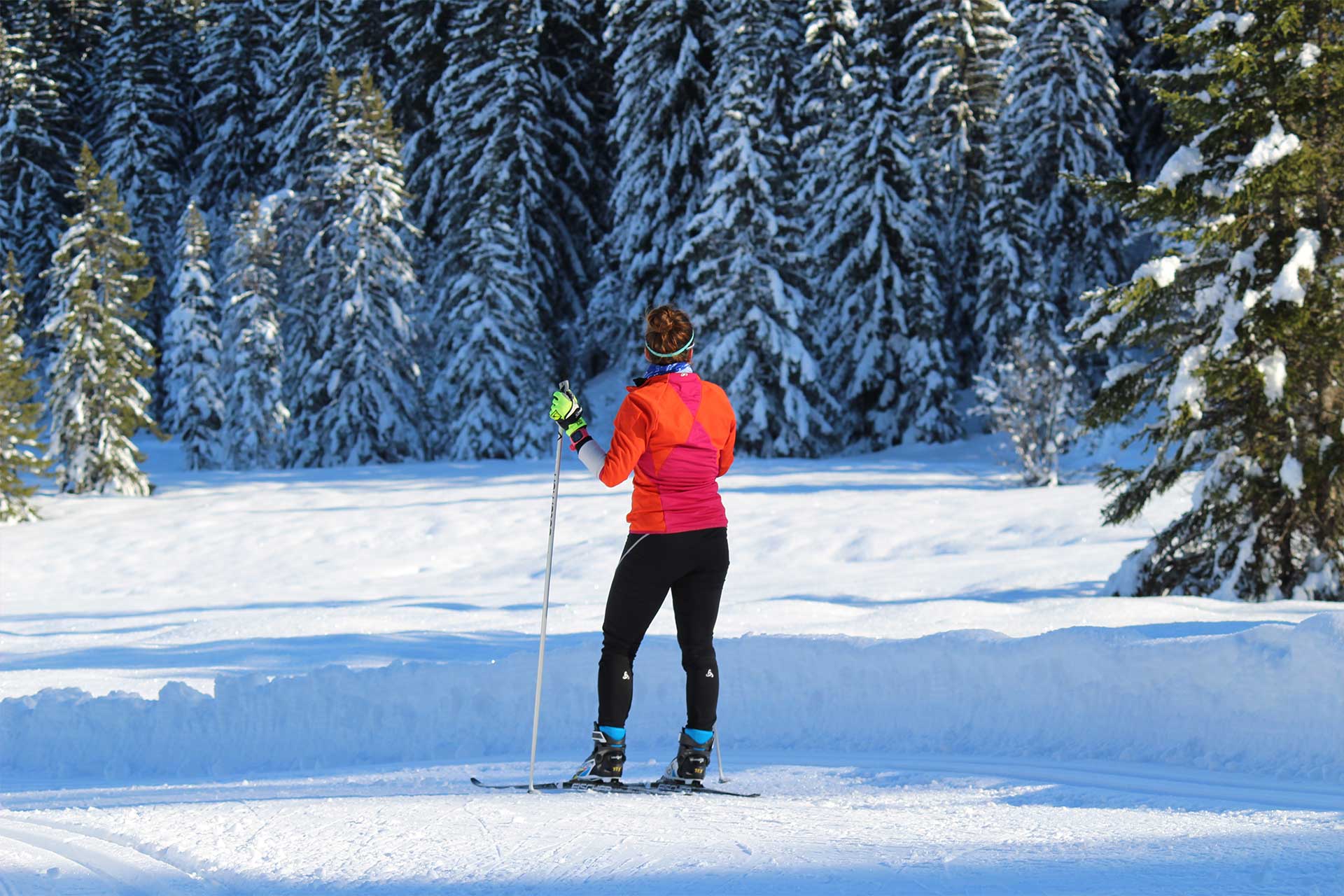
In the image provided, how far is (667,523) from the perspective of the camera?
4.76 metres

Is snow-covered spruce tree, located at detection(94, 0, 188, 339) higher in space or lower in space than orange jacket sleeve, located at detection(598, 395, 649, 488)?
higher

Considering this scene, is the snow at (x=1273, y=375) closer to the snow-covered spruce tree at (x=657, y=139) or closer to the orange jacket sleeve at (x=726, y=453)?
the orange jacket sleeve at (x=726, y=453)

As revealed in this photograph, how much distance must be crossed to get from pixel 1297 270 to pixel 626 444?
734 cm

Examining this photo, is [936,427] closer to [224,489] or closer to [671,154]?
[671,154]

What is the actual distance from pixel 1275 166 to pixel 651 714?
682 cm

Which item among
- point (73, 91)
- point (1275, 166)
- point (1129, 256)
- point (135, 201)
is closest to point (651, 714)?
point (1275, 166)

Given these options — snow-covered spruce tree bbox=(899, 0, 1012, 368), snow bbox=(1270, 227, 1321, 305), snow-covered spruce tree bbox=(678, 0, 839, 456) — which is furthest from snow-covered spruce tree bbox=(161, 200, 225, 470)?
snow bbox=(1270, 227, 1321, 305)

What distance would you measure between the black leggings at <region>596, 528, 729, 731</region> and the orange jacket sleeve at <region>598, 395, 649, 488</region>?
1.16 feet

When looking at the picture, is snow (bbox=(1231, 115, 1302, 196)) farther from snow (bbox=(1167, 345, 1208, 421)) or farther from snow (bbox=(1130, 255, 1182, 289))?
snow (bbox=(1167, 345, 1208, 421))

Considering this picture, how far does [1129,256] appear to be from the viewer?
3048cm

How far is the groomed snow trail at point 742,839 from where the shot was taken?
3.67 meters

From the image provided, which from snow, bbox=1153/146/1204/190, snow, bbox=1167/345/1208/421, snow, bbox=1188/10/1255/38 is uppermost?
snow, bbox=1188/10/1255/38

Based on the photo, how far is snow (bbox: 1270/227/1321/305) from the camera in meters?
9.34

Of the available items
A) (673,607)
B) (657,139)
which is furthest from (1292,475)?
(657,139)
